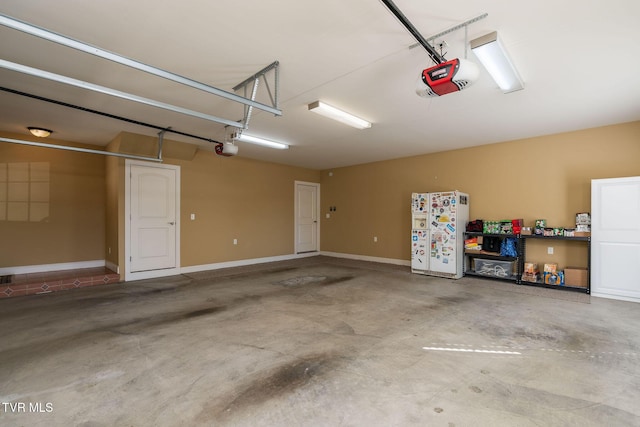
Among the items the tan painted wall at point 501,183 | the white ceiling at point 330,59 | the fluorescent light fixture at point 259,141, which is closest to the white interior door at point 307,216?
the tan painted wall at point 501,183

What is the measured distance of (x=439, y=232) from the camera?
596 cm

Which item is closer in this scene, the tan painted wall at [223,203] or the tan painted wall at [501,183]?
the tan painted wall at [501,183]

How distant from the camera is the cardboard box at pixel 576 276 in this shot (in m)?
4.82

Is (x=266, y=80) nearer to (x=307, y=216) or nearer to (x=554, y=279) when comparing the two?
(x=554, y=279)

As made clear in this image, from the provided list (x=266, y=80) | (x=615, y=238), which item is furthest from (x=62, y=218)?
(x=615, y=238)

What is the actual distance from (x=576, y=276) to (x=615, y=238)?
0.84 m

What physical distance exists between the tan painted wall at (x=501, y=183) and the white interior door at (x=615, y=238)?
20.3 inches

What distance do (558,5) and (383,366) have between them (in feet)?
10.2

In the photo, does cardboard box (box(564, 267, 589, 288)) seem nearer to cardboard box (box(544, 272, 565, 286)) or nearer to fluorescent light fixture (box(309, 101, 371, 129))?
cardboard box (box(544, 272, 565, 286))

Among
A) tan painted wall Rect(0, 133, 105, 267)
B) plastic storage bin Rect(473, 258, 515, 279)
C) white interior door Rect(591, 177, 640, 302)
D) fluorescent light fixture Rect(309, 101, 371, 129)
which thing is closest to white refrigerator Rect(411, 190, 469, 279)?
plastic storage bin Rect(473, 258, 515, 279)

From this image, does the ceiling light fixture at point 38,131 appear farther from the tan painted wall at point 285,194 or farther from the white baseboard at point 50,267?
the white baseboard at point 50,267

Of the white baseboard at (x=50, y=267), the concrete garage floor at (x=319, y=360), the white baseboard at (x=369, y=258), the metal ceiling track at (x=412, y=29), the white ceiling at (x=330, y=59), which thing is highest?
the white ceiling at (x=330, y=59)

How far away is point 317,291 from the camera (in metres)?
4.91

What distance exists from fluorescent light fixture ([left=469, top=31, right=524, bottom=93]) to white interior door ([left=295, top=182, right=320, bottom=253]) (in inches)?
247
